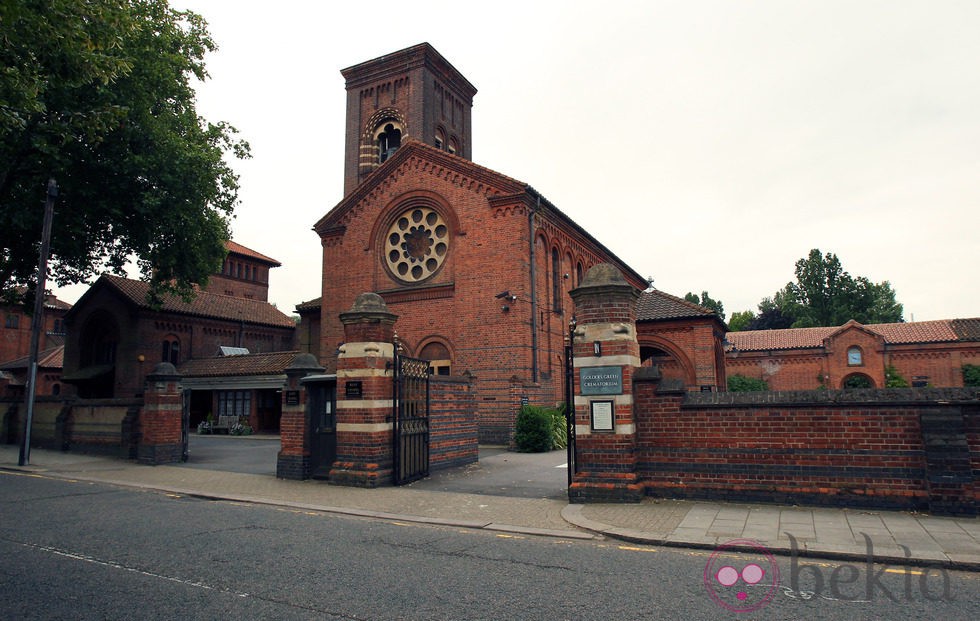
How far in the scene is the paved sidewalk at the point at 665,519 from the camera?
6.18 meters

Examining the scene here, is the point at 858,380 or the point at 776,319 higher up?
the point at 776,319

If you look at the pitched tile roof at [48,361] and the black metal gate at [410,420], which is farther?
the pitched tile roof at [48,361]

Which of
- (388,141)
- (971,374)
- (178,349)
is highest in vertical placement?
(388,141)

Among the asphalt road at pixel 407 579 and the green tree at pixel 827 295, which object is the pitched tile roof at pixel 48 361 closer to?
the asphalt road at pixel 407 579

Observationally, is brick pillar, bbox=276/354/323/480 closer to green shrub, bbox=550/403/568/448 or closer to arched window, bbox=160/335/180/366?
green shrub, bbox=550/403/568/448

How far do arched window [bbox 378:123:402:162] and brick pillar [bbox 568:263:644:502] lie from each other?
24.6m

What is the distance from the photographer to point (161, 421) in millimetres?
15828

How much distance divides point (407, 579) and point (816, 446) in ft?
20.1

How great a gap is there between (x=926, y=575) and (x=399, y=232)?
20.9 m

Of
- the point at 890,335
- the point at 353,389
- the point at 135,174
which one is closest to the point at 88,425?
the point at 135,174

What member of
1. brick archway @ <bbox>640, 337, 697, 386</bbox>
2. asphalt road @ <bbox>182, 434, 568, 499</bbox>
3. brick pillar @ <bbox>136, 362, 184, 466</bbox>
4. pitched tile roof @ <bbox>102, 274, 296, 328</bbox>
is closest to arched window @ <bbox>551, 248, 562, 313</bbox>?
brick archway @ <bbox>640, 337, 697, 386</bbox>

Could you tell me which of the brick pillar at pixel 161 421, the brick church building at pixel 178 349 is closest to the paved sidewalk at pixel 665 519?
the brick pillar at pixel 161 421

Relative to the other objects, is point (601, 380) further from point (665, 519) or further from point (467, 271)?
point (467, 271)

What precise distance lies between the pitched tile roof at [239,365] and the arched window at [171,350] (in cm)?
68
